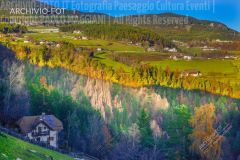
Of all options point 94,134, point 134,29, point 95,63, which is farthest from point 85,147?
point 134,29

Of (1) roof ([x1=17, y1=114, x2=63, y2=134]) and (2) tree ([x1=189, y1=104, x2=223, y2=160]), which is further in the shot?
(2) tree ([x1=189, y1=104, x2=223, y2=160])

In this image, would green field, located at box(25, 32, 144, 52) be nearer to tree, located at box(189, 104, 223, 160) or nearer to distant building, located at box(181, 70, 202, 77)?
distant building, located at box(181, 70, 202, 77)

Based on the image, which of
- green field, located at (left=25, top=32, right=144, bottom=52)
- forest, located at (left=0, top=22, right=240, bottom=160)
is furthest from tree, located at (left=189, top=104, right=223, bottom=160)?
green field, located at (left=25, top=32, right=144, bottom=52)

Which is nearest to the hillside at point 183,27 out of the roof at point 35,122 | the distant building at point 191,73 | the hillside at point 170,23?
the hillside at point 170,23

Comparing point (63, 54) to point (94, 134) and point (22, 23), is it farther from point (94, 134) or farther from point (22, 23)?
point (94, 134)

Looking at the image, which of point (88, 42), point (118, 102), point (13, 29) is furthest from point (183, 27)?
point (13, 29)

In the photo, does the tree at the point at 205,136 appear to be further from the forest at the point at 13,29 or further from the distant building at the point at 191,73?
the forest at the point at 13,29
